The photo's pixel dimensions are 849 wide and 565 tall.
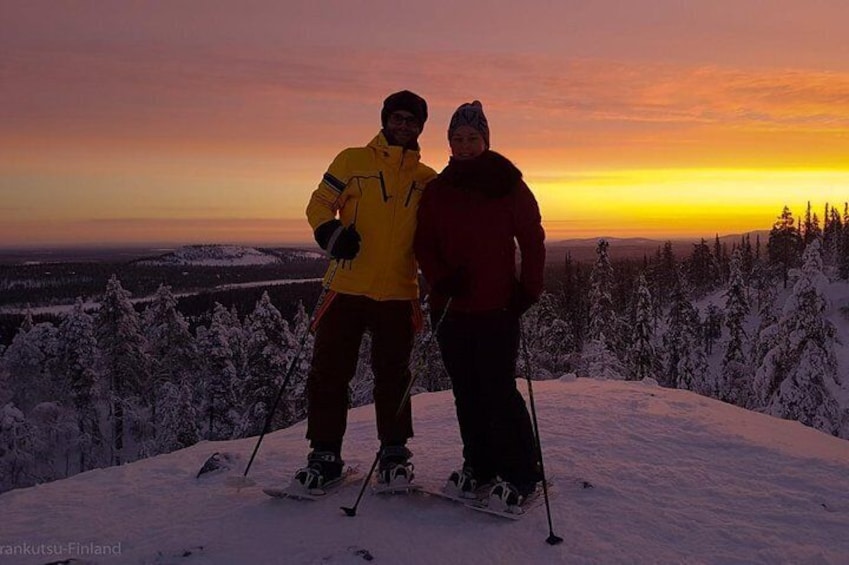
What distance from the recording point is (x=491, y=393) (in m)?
4.30

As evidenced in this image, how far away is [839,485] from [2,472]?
3378 cm

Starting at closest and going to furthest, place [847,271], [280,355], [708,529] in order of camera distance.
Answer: [708,529] → [280,355] → [847,271]

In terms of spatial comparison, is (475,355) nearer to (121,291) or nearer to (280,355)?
(280,355)

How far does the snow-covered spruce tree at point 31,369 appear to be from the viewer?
38.8 meters


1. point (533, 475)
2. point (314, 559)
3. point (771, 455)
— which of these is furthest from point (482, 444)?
point (771, 455)

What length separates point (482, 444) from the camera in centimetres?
446

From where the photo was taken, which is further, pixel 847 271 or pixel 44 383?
pixel 847 271

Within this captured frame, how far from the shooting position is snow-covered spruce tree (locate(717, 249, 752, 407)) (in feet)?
151

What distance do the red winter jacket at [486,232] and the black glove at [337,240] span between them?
0.54m

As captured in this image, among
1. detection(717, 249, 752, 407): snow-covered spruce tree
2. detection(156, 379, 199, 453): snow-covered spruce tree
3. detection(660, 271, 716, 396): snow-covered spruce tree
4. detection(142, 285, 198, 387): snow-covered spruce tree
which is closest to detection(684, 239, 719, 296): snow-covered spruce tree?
detection(717, 249, 752, 407): snow-covered spruce tree

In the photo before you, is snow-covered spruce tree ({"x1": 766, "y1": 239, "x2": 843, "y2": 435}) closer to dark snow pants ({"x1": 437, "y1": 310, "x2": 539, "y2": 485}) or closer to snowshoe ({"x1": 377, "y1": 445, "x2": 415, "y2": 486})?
dark snow pants ({"x1": 437, "y1": 310, "x2": 539, "y2": 485})

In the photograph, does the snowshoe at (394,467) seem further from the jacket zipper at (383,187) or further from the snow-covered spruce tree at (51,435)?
the snow-covered spruce tree at (51,435)

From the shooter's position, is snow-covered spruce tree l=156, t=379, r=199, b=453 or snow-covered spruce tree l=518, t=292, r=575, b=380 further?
snow-covered spruce tree l=518, t=292, r=575, b=380

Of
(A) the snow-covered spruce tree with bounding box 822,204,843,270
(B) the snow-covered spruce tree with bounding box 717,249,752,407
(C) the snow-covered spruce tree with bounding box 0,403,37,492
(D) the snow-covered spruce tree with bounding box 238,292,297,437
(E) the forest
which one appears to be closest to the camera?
(E) the forest
